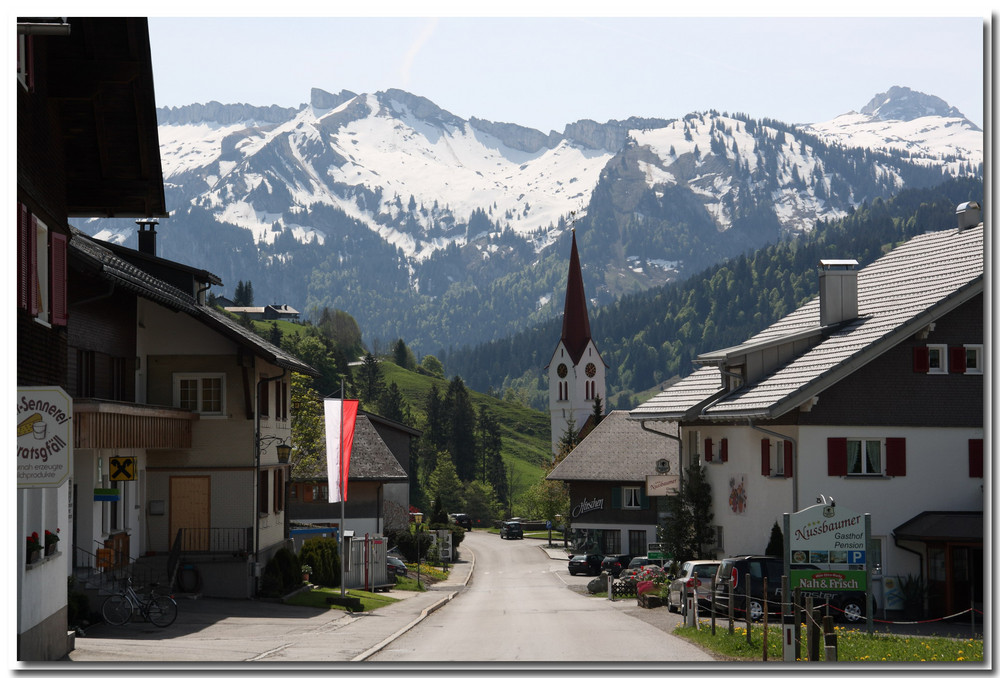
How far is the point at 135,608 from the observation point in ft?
84.5

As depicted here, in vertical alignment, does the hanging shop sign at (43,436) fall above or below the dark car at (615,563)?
above

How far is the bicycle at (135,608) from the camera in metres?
25.7

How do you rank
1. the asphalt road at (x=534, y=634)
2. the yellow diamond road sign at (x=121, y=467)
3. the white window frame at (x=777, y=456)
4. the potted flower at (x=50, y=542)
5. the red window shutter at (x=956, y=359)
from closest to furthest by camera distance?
the potted flower at (x=50, y=542), the asphalt road at (x=534, y=634), the yellow diamond road sign at (x=121, y=467), the red window shutter at (x=956, y=359), the white window frame at (x=777, y=456)

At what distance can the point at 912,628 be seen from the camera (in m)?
28.6

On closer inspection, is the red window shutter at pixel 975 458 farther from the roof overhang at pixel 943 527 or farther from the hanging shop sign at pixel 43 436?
the hanging shop sign at pixel 43 436

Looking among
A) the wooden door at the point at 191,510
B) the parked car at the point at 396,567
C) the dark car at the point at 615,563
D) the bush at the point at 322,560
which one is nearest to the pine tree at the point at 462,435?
the dark car at the point at 615,563

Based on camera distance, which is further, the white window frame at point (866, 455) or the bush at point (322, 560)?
the bush at point (322, 560)

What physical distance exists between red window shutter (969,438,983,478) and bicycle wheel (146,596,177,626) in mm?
20574

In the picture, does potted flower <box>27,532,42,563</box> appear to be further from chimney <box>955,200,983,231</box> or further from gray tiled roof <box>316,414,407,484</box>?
gray tiled roof <box>316,414,407,484</box>

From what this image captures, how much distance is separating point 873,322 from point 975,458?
464 cm

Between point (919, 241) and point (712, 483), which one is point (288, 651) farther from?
point (919, 241)

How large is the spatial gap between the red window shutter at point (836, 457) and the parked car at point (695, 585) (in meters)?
4.02

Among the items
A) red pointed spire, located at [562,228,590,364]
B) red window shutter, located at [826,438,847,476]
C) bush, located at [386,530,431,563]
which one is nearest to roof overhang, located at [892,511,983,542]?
red window shutter, located at [826,438,847,476]

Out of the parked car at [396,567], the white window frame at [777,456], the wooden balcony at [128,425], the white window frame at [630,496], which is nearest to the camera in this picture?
the wooden balcony at [128,425]
